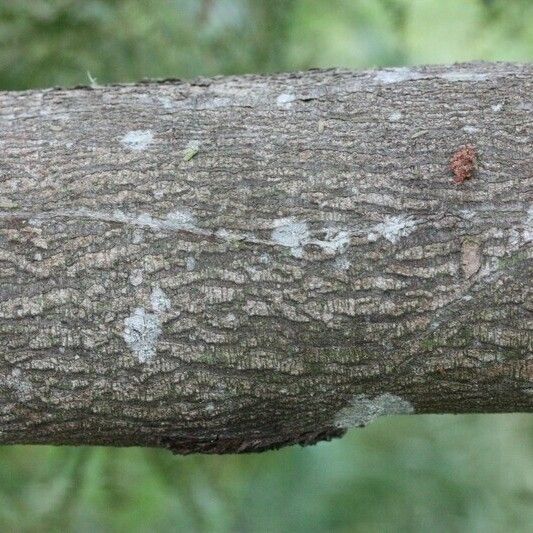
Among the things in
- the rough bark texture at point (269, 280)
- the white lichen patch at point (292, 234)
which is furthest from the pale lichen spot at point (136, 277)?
the white lichen patch at point (292, 234)

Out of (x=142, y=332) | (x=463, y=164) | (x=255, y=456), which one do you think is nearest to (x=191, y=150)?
A: (x=142, y=332)

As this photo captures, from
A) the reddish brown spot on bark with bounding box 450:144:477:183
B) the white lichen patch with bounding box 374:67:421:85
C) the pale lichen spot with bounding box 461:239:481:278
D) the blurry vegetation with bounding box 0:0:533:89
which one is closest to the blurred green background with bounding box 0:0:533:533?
the blurry vegetation with bounding box 0:0:533:89

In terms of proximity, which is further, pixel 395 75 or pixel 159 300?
pixel 395 75

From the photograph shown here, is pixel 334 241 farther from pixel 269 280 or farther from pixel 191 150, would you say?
pixel 191 150

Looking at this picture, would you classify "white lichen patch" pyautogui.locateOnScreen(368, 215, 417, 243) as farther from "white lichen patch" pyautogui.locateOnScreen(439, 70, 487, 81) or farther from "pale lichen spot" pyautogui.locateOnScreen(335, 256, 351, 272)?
"white lichen patch" pyautogui.locateOnScreen(439, 70, 487, 81)

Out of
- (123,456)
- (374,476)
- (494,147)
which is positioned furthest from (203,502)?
(494,147)

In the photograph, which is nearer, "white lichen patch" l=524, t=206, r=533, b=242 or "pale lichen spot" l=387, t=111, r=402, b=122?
"white lichen patch" l=524, t=206, r=533, b=242

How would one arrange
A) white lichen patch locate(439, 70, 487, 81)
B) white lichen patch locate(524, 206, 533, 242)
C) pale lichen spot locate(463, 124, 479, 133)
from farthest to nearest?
white lichen patch locate(439, 70, 487, 81) < pale lichen spot locate(463, 124, 479, 133) < white lichen patch locate(524, 206, 533, 242)

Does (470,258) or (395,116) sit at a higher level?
(395,116)
